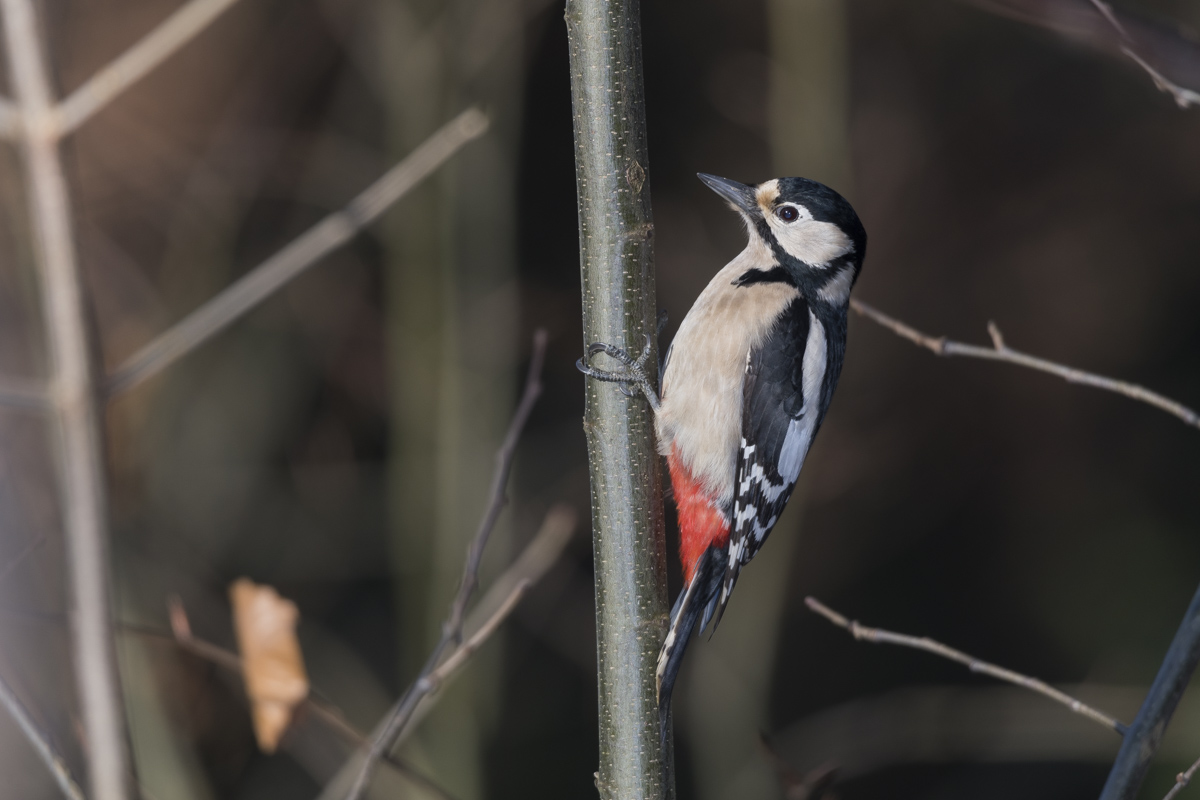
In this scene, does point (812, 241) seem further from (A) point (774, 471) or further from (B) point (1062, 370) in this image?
(B) point (1062, 370)

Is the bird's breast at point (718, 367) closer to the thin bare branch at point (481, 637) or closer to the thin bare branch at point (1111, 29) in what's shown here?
the thin bare branch at point (481, 637)

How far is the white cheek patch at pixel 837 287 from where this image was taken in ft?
7.00

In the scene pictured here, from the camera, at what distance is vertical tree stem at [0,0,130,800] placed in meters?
0.67

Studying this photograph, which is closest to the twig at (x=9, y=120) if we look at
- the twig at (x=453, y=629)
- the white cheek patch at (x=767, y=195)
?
the twig at (x=453, y=629)

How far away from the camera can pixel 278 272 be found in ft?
2.94

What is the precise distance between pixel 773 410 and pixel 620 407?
808mm

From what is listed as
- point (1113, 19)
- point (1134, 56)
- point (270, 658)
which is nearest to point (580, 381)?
point (270, 658)

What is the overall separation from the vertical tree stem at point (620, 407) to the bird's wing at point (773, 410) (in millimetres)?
717

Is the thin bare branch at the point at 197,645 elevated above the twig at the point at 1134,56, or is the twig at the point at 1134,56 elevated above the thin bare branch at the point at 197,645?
the twig at the point at 1134,56

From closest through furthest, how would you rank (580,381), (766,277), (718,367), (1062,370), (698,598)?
1. (1062,370)
2. (698,598)
3. (718,367)
4. (766,277)
5. (580,381)

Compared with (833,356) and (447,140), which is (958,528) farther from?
(447,140)

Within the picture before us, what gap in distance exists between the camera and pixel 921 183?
423 cm

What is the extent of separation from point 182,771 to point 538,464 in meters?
1.87

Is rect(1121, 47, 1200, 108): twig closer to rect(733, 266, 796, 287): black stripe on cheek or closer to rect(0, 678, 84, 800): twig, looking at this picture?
rect(733, 266, 796, 287): black stripe on cheek
